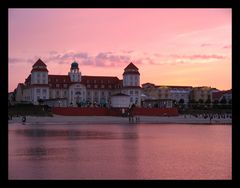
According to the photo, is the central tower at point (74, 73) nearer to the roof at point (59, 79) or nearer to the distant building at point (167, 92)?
the roof at point (59, 79)

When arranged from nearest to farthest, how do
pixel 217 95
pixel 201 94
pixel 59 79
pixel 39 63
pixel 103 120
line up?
pixel 103 120, pixel 39 63, pixel 59 79, pixel 201 94, pixel 217 95

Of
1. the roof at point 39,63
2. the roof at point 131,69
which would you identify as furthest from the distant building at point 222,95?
the roof at point 39,63

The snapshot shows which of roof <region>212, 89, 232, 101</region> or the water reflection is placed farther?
roof <region>212, 89, 232, 101</region>

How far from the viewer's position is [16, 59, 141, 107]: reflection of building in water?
287 feet

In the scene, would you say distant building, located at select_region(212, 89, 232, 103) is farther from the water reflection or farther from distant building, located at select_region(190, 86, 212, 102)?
the water reflection

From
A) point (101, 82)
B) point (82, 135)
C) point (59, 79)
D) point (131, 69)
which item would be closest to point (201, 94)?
point (131, 69)

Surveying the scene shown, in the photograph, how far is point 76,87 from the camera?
8975 centimetres

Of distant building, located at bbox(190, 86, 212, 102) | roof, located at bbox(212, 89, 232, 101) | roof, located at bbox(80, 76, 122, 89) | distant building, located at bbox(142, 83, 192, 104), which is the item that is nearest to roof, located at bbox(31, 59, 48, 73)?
roof, located at bbox(80, 76, 122, 89)

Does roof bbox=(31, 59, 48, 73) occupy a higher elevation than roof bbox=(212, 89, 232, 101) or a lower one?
higher

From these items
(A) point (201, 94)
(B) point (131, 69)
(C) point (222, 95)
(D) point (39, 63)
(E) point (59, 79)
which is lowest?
(C) point (222, 95)

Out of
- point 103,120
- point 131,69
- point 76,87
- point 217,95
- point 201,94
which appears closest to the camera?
point 103,120

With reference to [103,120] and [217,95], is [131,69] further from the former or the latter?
[217,95]
